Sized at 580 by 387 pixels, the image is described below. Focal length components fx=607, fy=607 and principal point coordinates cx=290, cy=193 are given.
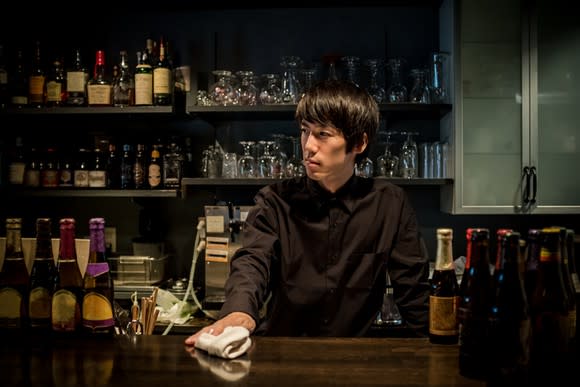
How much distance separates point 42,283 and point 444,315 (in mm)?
788

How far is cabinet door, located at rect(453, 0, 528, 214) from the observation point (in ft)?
9.30

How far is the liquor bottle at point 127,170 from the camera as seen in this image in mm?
2938

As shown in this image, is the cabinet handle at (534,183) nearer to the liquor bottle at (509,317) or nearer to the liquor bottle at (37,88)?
the liquor bottle at (509,317)

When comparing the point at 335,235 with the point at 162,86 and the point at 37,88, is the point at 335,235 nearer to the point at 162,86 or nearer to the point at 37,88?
the point at 162,86

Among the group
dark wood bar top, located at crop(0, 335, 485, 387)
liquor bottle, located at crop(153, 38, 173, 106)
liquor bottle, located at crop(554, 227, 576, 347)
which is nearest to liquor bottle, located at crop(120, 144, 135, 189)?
liquor bottle, located at crop(153, 38, 173, 106)

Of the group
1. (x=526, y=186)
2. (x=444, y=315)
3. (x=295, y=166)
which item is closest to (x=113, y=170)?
(x=295, y=166)

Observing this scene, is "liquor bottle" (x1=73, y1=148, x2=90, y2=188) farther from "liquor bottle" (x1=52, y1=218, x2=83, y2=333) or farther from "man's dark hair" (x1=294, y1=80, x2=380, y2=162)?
"liquor bottle" (x1=52, y1=218, x2=83, y2=333)

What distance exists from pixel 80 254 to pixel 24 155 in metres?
2.12

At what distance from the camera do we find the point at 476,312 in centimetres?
99

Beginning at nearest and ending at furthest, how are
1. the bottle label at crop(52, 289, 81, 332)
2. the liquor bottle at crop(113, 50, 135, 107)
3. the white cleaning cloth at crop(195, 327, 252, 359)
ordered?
the white cleaning cloth at crop(195, 327, 252, 359)
the bottle label at crop(52, 289, 81, 332)
the liquor bottle at crop(113, 50, 135, 107)

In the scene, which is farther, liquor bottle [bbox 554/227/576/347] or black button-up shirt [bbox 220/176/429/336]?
black button-up shirt [bbox 220/176/429/336]

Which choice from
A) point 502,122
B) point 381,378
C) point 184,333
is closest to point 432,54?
point 502,122

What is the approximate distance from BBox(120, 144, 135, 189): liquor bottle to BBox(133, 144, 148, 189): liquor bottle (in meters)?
0.02

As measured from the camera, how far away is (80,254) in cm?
128
